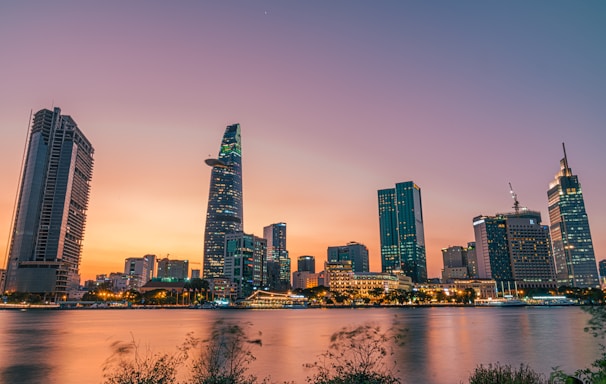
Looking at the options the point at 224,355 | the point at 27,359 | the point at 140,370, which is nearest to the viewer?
the point at 224,355

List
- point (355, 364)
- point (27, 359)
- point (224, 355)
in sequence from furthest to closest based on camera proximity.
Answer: point (27, 359)
point (355, 364)
point (224, 355)

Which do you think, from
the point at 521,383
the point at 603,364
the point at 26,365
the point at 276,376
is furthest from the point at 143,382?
the point at 26,365

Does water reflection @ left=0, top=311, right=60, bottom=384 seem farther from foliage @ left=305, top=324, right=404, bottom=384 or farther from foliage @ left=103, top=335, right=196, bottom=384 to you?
foliage @ left=305, top=324, right=404, bottom=384

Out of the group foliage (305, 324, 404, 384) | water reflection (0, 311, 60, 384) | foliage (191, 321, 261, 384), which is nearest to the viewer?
foliage (191, 321, 261, 384)

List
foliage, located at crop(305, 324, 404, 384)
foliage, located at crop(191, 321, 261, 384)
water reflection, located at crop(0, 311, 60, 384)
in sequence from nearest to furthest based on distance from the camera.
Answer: foliage, located at crop(191, 321, 261, 384), foliage, located at crop(305, 324, 404, 384), water reflection, located at crop(0, 311, 60, 384)

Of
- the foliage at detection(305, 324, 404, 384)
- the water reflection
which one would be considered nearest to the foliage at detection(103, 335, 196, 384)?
the foliage at detection(305, 324, 404, 384)

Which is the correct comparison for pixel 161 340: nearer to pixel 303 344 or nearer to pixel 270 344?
pixel 270 344

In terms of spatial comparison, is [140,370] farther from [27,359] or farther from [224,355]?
[27,359]

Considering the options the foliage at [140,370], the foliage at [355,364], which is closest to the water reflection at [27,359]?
the foliage at [140,370]

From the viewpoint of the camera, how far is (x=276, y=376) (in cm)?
4066

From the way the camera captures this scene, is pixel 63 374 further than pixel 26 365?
No

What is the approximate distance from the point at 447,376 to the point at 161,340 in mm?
53863

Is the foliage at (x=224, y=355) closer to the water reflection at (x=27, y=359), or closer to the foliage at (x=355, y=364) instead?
the foliage at (x=355, y=364)

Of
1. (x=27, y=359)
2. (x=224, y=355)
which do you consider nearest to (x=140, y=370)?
(x=224, y=355)
